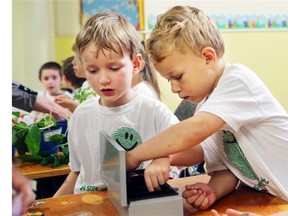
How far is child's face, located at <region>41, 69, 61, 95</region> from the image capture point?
9.64 ft

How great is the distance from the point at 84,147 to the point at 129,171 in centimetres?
31

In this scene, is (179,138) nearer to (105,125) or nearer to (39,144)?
(105,125)

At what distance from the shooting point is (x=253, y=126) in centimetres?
76

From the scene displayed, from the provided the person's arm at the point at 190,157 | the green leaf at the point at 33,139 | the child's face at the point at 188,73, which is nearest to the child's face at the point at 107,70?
the child's face at the point at 188,73

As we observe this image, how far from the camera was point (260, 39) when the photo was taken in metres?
2.90

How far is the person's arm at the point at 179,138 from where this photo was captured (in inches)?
27.7

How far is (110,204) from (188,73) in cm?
30

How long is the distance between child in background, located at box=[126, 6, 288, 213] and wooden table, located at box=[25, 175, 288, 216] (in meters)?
0.02

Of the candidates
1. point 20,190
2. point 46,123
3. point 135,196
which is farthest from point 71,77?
point 20,190

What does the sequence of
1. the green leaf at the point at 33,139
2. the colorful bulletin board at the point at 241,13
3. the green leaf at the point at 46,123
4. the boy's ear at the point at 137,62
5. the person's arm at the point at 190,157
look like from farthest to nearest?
the colorful bulletin board at the point at 241,13 → the green leaf at the point at 46,123 → the green leaf at the point at 33,139 → the boy's ear at the point at 137,62 → the person's arm at the point at 190,157

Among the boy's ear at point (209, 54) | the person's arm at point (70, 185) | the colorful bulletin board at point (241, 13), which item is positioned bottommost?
the person's arm at point (70, 185)

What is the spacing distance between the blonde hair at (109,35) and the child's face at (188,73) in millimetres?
127

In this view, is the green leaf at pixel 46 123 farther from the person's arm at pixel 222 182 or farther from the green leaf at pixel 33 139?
the person's arm at pixel 222 182

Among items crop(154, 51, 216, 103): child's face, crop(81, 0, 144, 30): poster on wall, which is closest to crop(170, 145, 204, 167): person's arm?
crop(154, 51, 216, 103): child's face
